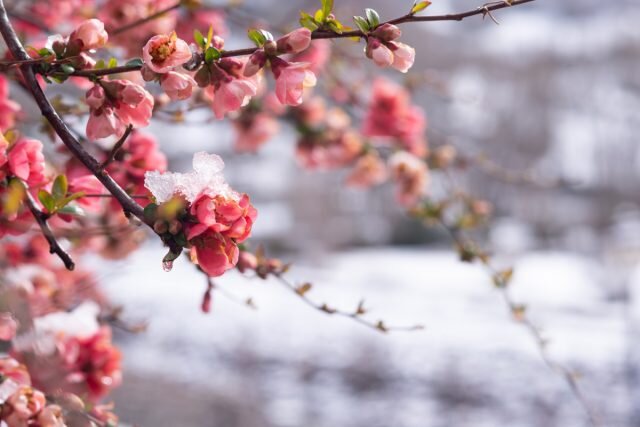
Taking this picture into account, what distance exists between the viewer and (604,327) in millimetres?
5055

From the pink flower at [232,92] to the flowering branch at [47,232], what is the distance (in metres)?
0.12

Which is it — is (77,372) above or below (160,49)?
below

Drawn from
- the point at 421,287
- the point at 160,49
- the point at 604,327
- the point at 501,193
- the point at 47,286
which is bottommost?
the point at 501,193

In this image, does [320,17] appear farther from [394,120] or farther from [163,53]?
[394,120]

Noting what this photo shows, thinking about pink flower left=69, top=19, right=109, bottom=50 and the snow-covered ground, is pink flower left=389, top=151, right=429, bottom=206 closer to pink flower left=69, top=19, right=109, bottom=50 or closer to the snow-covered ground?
pink flower left=69, top=19, right=109, bottom=50

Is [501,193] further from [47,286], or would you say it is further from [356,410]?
[47,286]

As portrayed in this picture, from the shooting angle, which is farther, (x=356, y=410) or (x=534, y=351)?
(x=534, y=351)

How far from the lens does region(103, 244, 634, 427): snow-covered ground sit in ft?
11.1

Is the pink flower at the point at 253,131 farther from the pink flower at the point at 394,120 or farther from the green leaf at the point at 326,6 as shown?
the green leaf at the point at 326,6

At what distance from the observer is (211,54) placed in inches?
16.6

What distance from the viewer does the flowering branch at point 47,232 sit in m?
0.40

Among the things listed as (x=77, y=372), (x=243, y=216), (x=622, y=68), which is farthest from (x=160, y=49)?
(x=622, y=68)

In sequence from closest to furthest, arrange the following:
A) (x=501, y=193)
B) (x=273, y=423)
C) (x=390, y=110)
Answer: (x=390, y=110) → (x=273, y=423) → (x=501, y=193)

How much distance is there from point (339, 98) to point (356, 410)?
2.40 metres
